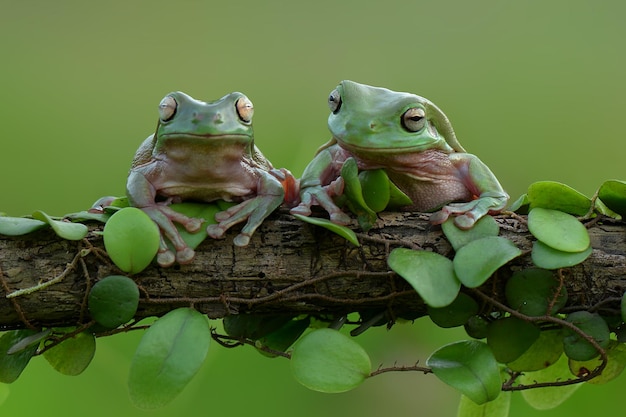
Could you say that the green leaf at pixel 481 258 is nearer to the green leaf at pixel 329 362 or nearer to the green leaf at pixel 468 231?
the green leaf at pixel 468 231

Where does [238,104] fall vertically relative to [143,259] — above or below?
above

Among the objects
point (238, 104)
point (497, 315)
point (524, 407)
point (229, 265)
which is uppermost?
point (238, 104)

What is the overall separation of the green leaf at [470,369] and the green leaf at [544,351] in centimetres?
18

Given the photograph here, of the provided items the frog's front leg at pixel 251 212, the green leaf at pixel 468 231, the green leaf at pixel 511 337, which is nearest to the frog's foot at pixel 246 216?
the frog's front leg at pixel 251 212

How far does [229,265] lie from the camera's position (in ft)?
6.72

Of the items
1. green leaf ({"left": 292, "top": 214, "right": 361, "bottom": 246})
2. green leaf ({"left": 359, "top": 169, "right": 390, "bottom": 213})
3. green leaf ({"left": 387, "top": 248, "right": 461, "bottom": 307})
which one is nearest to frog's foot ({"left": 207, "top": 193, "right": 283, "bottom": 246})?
green leaf ({"left": 292, "top": 214, "right": 361, "bottom": 246})

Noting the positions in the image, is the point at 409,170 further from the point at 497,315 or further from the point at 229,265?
the point at 229,265

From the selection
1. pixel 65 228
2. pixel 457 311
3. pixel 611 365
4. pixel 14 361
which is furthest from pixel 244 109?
pixel 611 365

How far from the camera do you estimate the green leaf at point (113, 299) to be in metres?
1.96

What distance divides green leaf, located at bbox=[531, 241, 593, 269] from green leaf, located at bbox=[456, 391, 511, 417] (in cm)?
67

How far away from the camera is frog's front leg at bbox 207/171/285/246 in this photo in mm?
2059

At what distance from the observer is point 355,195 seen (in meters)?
2.02

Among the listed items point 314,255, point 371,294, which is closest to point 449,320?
point 371,294

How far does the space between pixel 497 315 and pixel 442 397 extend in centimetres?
208
